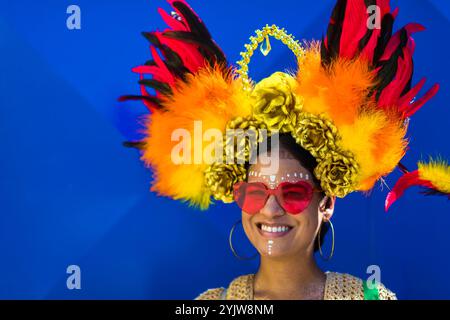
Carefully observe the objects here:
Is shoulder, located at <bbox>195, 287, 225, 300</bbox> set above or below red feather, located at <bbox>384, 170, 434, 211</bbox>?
below

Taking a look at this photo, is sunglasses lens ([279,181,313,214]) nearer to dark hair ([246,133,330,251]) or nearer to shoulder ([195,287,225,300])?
dark hair ([246,133,330,251])

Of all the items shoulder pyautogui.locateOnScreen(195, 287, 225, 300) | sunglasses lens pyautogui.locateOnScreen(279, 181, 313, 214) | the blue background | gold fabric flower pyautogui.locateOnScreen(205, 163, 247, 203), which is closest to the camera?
sunglasses lens pyautogui.locateOnScreen(279, 181, 313, 214)

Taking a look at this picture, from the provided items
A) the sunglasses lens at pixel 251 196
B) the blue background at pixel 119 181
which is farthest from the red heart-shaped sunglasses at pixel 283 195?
the blue background at pixel 119 181

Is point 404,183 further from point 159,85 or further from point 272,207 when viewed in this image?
point 159,85

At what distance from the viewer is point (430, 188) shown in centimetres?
262

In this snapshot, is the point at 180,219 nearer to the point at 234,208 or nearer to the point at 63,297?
the point at 234,208

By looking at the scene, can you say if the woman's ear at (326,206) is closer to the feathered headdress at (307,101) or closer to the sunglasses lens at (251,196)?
the feathered headdress at (307,101)

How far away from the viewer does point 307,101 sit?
2.43 m

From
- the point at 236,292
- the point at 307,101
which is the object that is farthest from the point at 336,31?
the point at 236,292

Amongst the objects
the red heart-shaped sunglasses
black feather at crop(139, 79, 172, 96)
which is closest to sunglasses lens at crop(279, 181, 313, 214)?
the red heart-shaped sunglasses

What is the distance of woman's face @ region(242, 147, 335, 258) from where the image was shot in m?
2.40

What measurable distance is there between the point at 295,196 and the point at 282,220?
98 mm

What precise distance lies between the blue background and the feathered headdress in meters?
0.57
